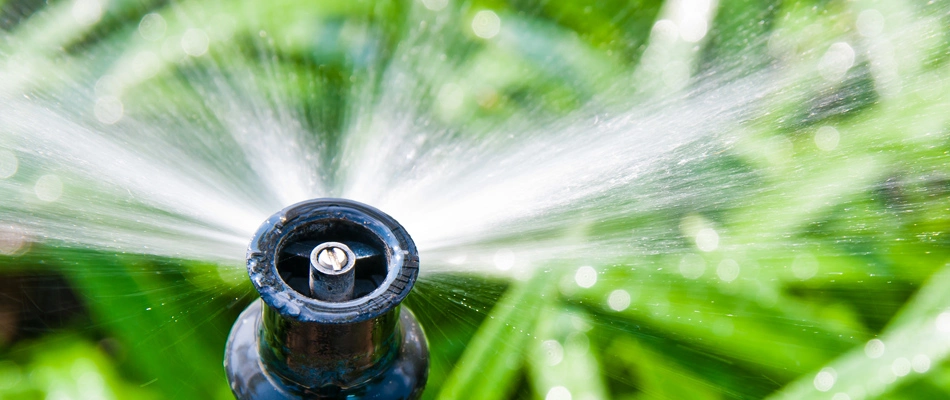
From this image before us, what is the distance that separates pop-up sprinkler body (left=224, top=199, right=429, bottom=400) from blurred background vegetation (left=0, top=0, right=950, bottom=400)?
25cm

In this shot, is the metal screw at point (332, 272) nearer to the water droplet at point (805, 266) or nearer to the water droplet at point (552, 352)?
the water droplet at point (552, 352)

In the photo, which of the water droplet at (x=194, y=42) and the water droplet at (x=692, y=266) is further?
the water droplet at (x=194, y=42)

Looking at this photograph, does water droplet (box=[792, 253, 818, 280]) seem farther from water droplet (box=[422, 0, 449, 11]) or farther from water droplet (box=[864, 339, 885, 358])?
water droplet (box=[422, 0, 449, 11])

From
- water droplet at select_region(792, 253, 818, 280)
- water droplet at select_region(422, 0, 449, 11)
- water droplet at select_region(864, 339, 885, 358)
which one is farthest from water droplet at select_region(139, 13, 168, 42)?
water droplet at select_region(864, 339, 885, 358)

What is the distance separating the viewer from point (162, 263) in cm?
116

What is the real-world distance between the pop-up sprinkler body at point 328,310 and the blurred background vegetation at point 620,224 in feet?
0.83

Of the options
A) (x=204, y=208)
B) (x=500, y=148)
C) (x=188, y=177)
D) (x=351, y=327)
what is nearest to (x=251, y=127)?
(x=188, y=177)

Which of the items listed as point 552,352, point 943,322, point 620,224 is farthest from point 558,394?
point 943,322

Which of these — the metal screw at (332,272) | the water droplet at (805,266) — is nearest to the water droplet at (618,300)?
the water droplet at (805,266)

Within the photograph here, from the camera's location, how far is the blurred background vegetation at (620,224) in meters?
1.07

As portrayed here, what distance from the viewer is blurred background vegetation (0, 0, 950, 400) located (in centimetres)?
107

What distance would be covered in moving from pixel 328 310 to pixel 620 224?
0.72 m

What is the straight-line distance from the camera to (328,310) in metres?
0.62

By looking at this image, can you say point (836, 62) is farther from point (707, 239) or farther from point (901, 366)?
point (901, 366)
